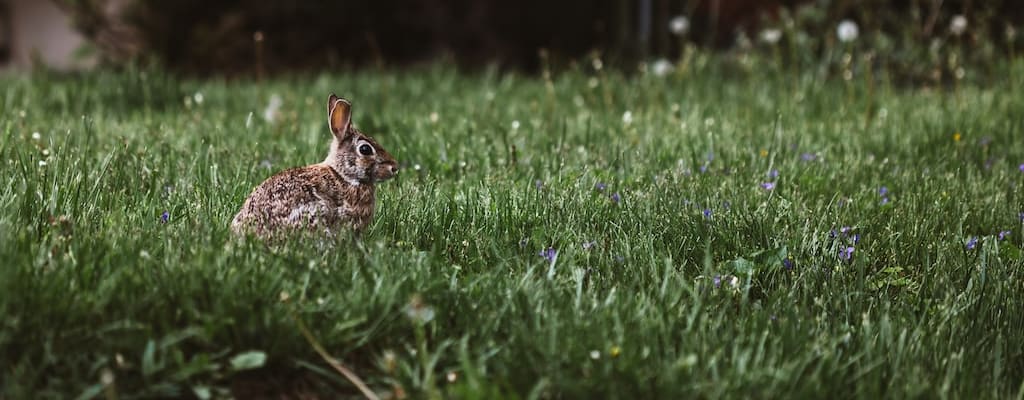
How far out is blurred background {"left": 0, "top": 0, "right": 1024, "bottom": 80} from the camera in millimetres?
8469

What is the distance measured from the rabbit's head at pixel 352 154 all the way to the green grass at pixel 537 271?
202mm

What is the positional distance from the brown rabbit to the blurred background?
19.0ft

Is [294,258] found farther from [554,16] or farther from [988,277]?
[554,16]

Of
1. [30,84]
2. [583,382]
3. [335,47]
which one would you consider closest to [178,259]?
[583,382]

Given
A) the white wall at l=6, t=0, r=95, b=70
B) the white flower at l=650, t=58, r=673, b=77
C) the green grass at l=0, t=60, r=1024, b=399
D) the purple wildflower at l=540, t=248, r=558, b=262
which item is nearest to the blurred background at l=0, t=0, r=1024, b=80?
the white flower at l=650, t=58, r=673, b=77

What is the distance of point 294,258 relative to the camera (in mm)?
2523

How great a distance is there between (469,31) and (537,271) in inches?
290

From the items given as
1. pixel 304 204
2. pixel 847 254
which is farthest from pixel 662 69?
pixel 304 204

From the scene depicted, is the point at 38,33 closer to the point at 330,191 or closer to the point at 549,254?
the point at 330,191

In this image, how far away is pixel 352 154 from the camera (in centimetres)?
291

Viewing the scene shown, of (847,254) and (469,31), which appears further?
(469,31)

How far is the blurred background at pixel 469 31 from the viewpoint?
8.47 meters

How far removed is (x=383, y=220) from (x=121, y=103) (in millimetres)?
3826

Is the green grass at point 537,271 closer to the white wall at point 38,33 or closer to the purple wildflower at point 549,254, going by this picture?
the purple wildflower at point 549,254
